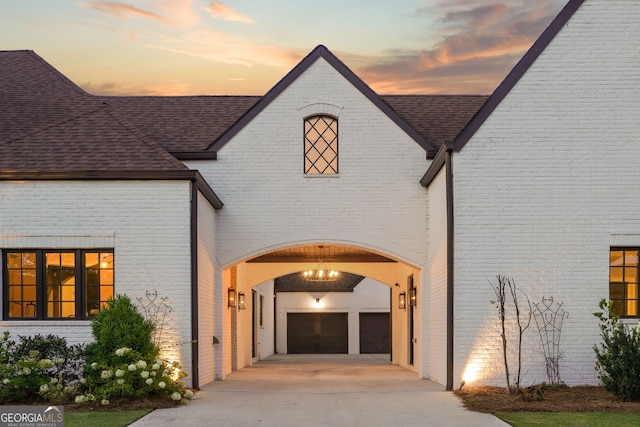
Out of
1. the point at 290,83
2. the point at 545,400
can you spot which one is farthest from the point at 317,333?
the point at 545,400

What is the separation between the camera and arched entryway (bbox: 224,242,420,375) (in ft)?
86.8

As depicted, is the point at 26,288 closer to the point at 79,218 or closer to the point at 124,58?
the point at 79,218

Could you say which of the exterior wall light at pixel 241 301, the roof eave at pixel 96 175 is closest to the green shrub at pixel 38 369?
the roof eave at pixel 96 175

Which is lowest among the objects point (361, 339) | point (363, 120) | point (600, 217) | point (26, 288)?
point (361, 339)

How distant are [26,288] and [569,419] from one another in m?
10.5

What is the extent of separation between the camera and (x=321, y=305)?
3966 centimetres

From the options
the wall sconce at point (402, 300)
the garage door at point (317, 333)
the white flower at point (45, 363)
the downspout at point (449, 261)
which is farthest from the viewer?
the garage door at point (317, 333)

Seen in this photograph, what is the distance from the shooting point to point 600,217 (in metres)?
16.6

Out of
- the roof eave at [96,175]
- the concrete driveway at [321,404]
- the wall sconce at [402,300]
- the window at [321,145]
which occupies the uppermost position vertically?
the window at [321,145]

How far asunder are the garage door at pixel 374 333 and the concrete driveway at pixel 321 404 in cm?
1914

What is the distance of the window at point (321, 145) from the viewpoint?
1995 cm

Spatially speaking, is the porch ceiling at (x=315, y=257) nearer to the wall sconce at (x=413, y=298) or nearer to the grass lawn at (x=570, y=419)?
the wall sconce at (x=413, y=298)

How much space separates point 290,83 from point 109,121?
4457 millimetres

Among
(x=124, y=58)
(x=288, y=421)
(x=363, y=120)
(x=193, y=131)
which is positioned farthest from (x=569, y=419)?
(x=124, y=58)
